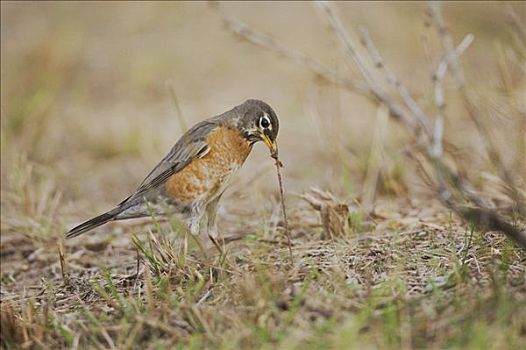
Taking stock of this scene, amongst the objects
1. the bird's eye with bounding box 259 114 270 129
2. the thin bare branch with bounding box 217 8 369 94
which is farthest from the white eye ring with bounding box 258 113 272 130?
the thin bare branch with bounding box 217 8 369 94

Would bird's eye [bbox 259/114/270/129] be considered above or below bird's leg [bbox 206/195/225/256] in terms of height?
above

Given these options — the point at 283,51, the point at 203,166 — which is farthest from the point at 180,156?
the point at 283,51

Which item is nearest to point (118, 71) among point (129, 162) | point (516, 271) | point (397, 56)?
point (129, 162)

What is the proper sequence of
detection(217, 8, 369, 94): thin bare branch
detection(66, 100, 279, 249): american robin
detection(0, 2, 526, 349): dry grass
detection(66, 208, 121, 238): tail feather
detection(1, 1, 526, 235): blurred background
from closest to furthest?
detection(0, 2, 526, 349): dry grass → detection(66, 208, 121, 238): tail feather → detection(66, 100, 279, 249): american robin → detection(217, 8, 369, 94): thin bare branch → detection(1, 1, 526, 235): blurred background

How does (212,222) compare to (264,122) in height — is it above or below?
below

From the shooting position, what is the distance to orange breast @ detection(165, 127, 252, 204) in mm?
4645

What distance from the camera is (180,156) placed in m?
4.72

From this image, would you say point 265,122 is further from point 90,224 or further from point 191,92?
point 191,92

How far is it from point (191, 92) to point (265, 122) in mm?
4817

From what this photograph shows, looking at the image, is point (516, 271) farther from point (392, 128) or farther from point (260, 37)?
point (392, 128)

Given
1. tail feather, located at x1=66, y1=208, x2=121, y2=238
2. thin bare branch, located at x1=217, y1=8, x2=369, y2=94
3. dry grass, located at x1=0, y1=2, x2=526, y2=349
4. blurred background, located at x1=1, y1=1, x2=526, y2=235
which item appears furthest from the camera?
blurred background, located at x1=1, y1=1, x2=526, y2=235

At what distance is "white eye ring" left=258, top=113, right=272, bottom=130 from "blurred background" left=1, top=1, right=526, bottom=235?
36.5 inches

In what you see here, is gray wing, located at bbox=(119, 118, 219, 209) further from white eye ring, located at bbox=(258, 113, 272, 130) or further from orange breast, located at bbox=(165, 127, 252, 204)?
white eye ring, located at bbox=(258, 113, 272, 130)

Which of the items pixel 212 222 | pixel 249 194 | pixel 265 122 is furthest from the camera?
pixel 249 194
